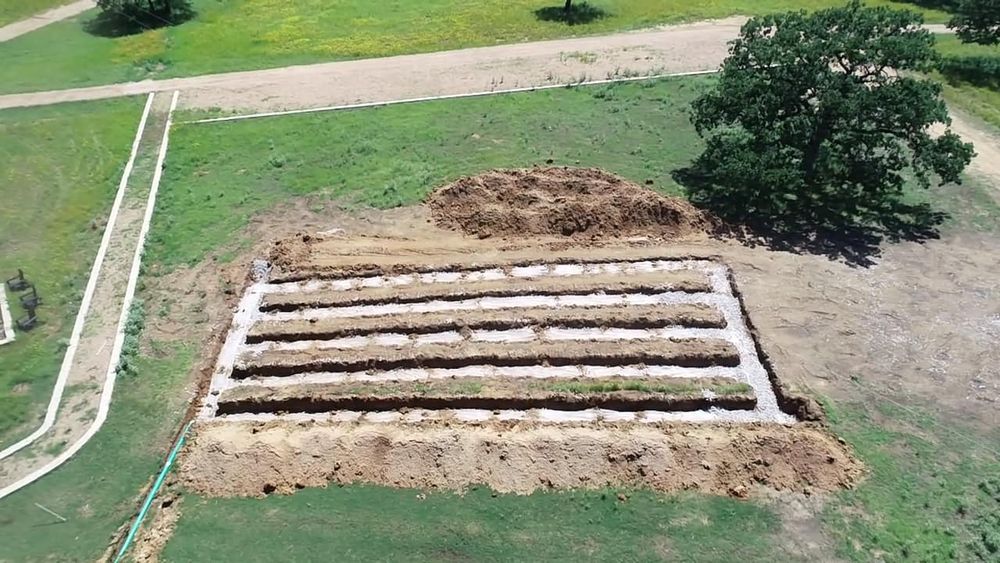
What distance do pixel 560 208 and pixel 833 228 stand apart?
989 cm

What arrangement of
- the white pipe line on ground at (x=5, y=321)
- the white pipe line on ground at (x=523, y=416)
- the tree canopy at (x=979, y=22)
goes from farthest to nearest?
1. the tree canopy at (x=979, y=22)
2. the white pipe line on ground at (x=5, y=321)
3. the white pipe line on ground at (x=523, y=416)

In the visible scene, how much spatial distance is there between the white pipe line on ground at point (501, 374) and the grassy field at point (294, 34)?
25069 mm

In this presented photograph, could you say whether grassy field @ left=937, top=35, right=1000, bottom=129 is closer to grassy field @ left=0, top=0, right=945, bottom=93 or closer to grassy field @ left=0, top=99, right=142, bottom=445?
grassy field @ left=0, top=0, right=945, bottom=93

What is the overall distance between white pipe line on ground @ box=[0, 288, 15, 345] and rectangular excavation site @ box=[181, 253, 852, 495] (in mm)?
6980

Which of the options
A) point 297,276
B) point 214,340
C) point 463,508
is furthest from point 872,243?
point 214,340

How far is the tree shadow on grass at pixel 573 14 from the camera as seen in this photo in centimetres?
4616

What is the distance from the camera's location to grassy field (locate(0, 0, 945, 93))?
41.2 meters

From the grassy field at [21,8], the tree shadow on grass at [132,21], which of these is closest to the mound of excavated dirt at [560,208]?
the tree shadow on grass at [132,21]

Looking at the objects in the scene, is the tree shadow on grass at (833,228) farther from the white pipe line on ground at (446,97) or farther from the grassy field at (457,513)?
the white pipe line on ground at (446,97)

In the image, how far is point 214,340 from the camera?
23.5 m

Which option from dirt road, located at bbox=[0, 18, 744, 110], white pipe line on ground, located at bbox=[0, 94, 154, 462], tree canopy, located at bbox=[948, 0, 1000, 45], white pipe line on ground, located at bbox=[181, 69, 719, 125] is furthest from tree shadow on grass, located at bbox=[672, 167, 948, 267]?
white pipe line on ground, located at bbox=[0, 94, 154, 462]

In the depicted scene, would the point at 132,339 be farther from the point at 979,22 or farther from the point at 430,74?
the point at 979,22

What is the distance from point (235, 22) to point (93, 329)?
96.3 ft

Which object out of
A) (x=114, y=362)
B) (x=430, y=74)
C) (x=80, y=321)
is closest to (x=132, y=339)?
(x=114, y=362)
